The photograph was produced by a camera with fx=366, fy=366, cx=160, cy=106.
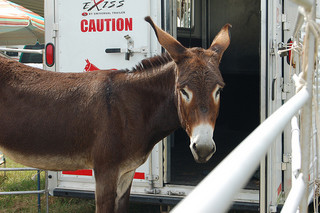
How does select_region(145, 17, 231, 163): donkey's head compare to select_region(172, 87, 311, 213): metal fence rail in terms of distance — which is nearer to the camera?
select_region(172, 87, 311, 213): metal fence rail

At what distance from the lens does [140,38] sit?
378 centimetres

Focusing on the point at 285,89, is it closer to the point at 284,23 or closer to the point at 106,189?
the point at 284,23

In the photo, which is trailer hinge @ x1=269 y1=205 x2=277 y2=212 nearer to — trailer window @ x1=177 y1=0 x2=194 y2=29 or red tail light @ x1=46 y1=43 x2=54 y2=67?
red tail light @ x1=46 y1=43 x2=54 y2=67

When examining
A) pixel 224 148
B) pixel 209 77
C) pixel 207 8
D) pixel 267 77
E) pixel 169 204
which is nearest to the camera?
pixel 209 77

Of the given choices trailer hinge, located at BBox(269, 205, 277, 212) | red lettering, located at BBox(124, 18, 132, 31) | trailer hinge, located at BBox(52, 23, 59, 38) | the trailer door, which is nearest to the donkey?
the trailer door

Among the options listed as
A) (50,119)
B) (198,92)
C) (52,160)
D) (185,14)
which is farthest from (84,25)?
(185,14)

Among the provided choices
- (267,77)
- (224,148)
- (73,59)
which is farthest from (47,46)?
(224,148)

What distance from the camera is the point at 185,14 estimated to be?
5895mm

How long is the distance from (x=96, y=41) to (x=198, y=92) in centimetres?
178

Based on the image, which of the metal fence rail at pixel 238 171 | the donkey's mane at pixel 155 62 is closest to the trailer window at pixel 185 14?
the donkey's mane at pixel 155 62

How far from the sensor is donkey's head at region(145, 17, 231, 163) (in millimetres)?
2379

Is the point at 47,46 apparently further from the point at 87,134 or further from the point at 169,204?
the point at 169,204

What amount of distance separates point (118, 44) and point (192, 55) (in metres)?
1.29

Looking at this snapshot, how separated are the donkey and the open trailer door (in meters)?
0.60
